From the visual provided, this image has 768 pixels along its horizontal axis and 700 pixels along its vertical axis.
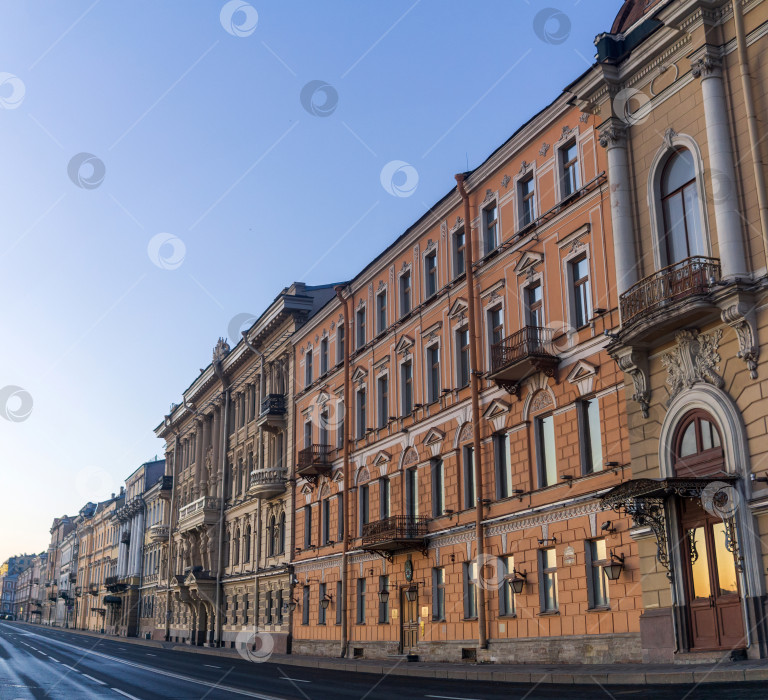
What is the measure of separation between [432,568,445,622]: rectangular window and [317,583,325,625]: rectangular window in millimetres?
9853

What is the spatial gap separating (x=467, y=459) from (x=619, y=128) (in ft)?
38.7

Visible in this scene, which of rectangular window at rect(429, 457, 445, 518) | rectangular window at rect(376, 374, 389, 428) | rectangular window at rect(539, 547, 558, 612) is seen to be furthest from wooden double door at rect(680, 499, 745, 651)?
rectangular window at rect(376, 374, 389, 428)

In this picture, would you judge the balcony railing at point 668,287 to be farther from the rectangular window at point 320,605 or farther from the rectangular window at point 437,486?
the rectangular window at point 320,605

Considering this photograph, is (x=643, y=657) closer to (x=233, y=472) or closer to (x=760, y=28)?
(x=760, y=28)

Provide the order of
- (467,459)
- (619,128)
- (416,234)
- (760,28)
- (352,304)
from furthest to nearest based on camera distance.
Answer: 1. (352,304)
2. (416,234)
3. (467,459)
4. (619,128)
5. (760,28)

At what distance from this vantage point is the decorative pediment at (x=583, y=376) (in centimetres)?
2284

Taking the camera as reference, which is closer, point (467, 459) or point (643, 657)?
point (643, 657)

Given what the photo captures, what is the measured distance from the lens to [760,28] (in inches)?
719

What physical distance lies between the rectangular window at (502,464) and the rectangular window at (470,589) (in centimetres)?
257

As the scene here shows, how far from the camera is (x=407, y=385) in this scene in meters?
33.3

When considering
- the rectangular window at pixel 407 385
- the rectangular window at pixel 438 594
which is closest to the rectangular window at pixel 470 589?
the rectangular window at pixel 438 594

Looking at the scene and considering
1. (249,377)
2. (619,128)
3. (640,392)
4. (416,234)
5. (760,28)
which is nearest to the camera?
(760,28)

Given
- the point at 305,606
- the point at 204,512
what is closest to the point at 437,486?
the point at 305,606

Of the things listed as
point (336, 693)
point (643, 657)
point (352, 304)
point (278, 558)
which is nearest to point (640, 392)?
point (643, 657)
